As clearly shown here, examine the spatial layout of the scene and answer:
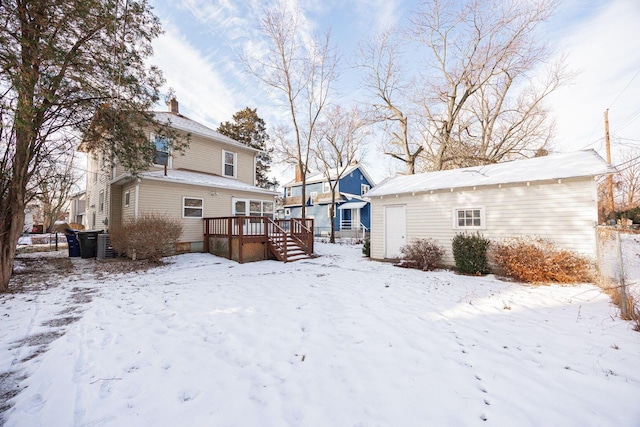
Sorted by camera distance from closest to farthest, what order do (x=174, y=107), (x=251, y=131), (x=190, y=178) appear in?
(x=190, y=178) → (x=174, y=107) → (x=251, y=131)

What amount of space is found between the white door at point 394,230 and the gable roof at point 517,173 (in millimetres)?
800

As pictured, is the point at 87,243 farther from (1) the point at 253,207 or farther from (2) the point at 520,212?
(2) the point at 520,212

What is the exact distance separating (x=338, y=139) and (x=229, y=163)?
30.5 feet

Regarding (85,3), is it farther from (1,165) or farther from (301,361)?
(301,361)

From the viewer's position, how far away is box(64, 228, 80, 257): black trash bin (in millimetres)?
10766

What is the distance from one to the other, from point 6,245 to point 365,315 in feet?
26.0

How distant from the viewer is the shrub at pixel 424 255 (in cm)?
849

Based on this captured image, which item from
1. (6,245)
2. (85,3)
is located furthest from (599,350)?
(6,245)

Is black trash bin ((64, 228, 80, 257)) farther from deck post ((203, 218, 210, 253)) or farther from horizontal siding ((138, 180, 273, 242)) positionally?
deck post ((203, 218, 210, 253))

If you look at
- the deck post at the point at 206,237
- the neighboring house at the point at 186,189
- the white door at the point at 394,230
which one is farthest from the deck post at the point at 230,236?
the white door at the point at 394,230

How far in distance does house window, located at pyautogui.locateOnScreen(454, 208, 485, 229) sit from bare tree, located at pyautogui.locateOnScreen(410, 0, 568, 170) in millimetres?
8239

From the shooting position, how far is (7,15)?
15.8 feet

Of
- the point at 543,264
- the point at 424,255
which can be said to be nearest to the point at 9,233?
the point at 424,255

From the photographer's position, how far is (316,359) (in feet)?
9.29
